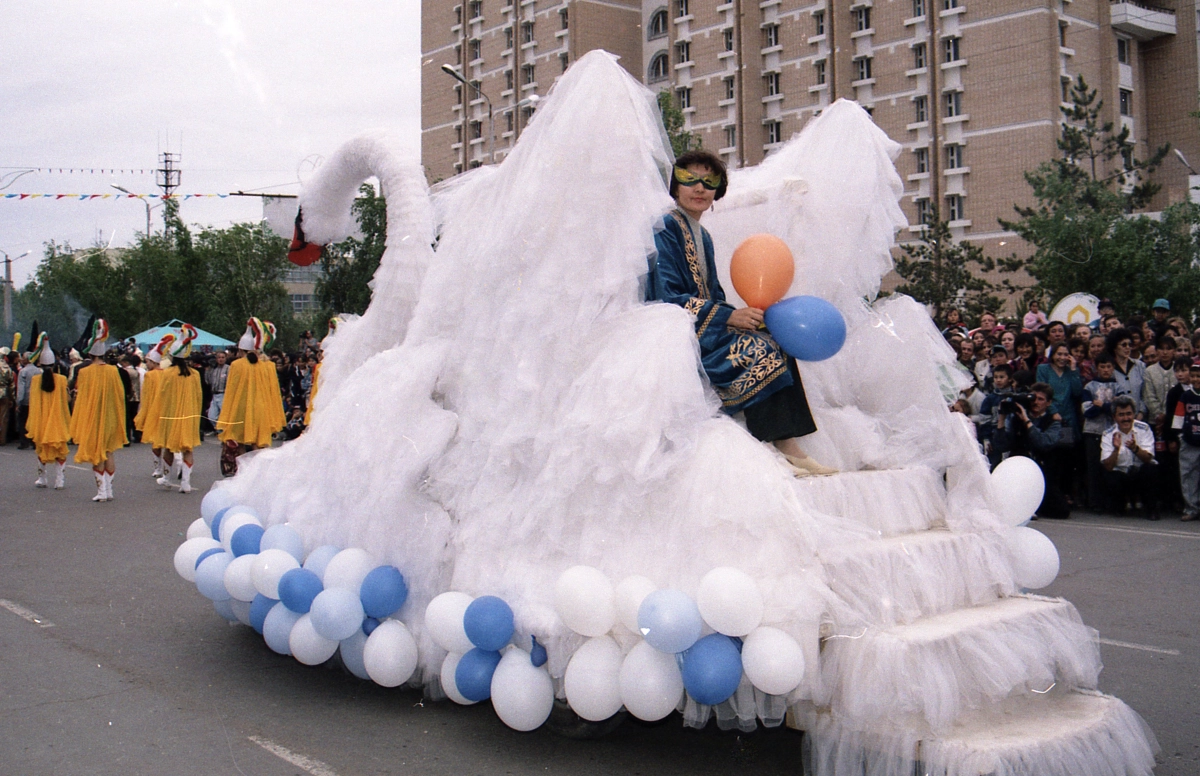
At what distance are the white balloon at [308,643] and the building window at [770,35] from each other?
137ft

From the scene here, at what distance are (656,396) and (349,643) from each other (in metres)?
1.73

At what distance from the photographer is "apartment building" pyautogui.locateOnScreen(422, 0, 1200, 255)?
118ft

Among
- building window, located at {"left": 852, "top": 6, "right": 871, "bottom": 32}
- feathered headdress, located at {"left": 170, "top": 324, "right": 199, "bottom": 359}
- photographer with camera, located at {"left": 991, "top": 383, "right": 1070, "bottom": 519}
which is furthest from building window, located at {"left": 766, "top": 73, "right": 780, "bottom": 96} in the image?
photographer with camera, located at {"left": 991, "top": 383, "right": 1070, "bottom": 519}

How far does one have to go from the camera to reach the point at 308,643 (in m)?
4.14

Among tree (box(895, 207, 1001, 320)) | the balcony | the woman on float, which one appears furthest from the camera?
the balcony

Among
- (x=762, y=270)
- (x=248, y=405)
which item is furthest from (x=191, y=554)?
(x=248, y=405)

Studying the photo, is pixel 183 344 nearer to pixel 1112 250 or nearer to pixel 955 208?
pixel 1112 250

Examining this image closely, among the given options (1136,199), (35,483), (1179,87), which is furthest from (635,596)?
(1179,87)

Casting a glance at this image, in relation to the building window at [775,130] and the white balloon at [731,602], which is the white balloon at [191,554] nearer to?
the white balloon at [731,602]

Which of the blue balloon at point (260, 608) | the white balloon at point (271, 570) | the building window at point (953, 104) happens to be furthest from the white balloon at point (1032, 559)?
the building window at point (953, 104)

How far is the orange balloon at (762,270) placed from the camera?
3.85 m

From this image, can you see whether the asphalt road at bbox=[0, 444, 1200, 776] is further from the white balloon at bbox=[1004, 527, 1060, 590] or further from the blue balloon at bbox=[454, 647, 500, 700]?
the white balloon at bbox=[1004, 527, 1060, 590]

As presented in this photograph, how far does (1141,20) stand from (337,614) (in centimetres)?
4244

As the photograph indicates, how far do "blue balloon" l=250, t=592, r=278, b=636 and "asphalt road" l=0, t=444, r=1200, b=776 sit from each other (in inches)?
10.7
